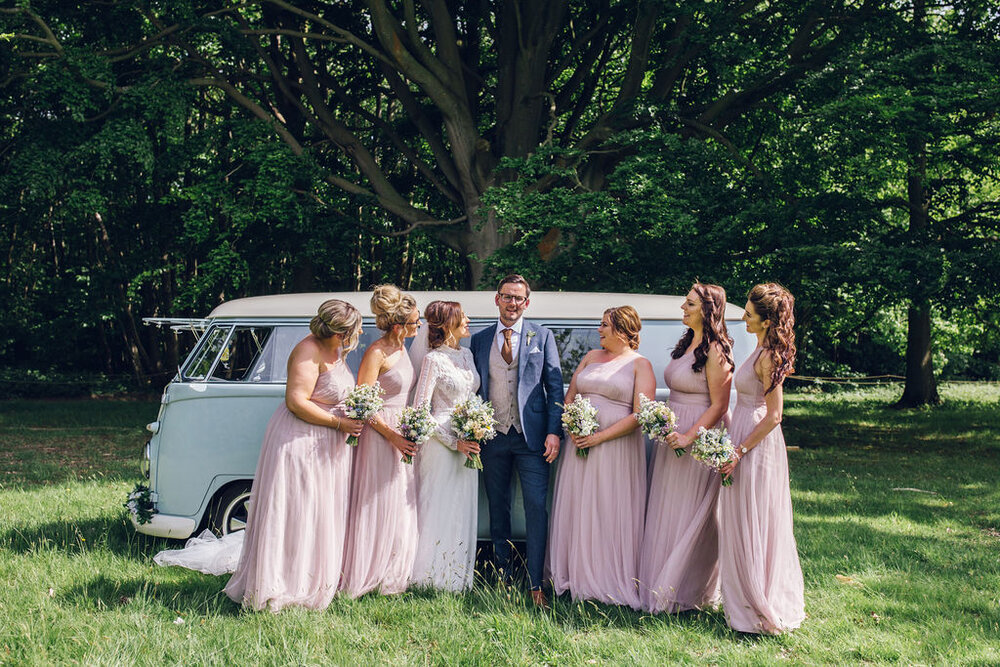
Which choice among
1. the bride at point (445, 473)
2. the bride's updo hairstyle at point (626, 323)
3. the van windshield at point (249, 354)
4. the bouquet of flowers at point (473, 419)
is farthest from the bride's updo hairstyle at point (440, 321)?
the bride's updo hairstyle at point (626, 323)

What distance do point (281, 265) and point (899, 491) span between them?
44.1ft

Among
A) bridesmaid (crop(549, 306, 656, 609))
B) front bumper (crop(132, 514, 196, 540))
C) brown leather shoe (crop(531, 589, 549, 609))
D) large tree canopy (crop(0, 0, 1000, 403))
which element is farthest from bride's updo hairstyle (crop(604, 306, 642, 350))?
large tree canopy (crop(0, 0, 1000, 403))

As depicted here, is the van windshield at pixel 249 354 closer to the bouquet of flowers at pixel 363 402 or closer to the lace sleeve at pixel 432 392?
the lace sleeve at pixel 432 392

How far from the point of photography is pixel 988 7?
12.5m

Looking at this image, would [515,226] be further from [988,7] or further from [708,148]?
[988,7]

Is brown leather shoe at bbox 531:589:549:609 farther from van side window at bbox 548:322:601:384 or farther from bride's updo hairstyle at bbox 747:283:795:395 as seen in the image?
bride's updo hairstyle at bbox 747:283:795:395

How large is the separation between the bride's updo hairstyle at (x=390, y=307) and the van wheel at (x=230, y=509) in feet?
6.38

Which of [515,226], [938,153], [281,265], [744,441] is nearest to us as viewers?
[744,441]

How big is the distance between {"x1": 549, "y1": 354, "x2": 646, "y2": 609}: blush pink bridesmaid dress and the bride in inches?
23.9

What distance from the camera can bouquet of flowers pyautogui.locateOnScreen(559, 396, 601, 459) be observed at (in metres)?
5.17

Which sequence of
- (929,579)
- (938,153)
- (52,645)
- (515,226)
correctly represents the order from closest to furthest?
1. (52,645)
2. (929,579)
3. (515,226)
4. (938,153)

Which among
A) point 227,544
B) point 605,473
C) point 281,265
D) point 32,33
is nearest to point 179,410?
point 227,544

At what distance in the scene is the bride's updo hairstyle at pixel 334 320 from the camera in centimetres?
504

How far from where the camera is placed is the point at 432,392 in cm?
540
